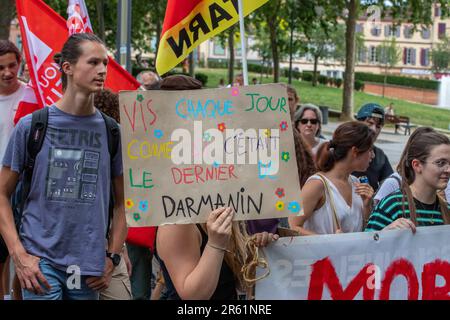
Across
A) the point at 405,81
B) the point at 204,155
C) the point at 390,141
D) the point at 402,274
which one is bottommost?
the point at 390,141

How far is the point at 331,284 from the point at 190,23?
1.73 metres

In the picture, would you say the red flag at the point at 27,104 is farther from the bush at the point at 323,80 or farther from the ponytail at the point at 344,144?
the bush at the point at 323,80

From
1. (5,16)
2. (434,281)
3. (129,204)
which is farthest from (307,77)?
(129,204)

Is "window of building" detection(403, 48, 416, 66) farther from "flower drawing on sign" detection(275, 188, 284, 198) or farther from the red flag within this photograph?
"flower drawing on sign" detection(275, 188, 284, 198)

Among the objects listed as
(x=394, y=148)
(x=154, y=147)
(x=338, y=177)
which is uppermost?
(x=154, y=147)

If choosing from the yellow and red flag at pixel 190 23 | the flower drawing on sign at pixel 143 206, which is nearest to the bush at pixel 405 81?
the yellow and red flag at pixel 190 23

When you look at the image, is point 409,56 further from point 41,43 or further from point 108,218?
point 108,218

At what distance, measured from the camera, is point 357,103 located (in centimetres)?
5162

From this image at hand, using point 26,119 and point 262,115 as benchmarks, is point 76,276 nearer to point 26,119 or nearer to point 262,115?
point 26,119

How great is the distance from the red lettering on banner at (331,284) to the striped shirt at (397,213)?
1.06 ft

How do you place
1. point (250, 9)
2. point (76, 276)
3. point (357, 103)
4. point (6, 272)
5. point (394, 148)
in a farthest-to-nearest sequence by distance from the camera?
1. point (357, 103)
2. point (394, 148)
3. point (6, 272)
4. point (250, 9)
5. point (76, 276)

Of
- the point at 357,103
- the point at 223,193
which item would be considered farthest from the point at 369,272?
the point at 357,103

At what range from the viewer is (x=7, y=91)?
5949mm

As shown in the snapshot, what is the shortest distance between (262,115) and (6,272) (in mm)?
3085
